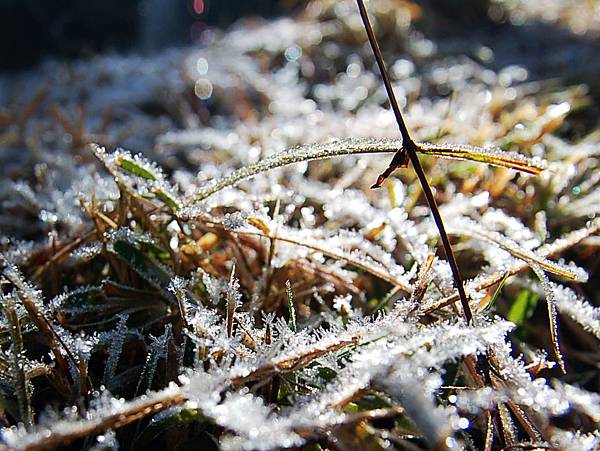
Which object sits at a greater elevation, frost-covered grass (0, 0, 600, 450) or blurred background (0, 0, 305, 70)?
blurred background (0, 0, 305, 70)

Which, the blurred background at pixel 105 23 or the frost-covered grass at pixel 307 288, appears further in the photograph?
the blurred background at pixel 105 23

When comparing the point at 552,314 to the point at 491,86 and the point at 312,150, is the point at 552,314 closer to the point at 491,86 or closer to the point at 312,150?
the point at 312,150

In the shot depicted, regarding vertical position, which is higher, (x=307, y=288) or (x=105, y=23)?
(x=105, y=23)

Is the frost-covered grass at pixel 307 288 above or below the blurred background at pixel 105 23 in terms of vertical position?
below

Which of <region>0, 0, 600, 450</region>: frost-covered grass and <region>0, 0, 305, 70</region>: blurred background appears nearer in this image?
<region>0, 0, 600, 450</region>: frost-covered grass

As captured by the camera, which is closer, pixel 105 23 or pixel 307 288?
pixel 307 288
